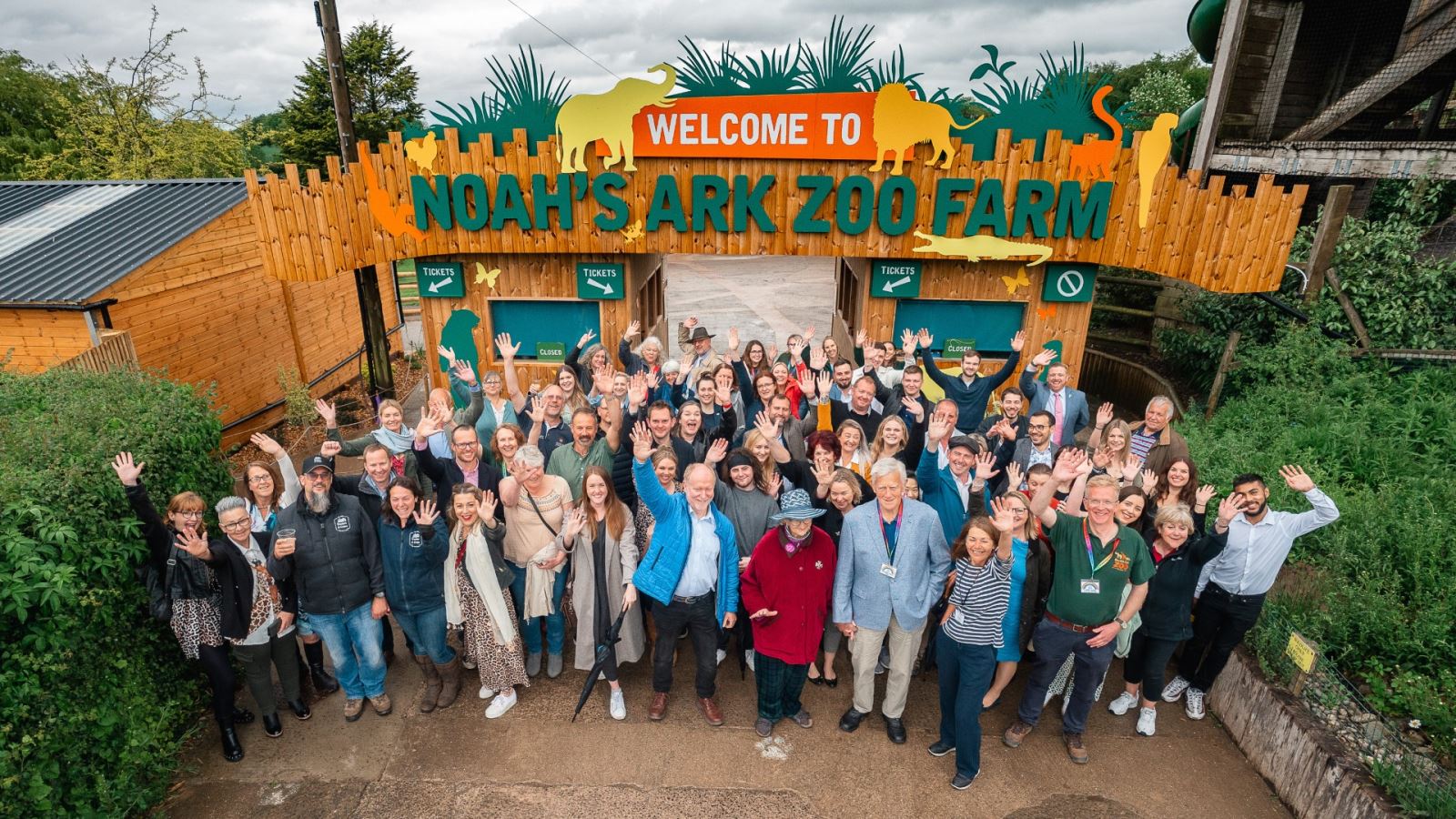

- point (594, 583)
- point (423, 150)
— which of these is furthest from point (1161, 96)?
point (594, 583)

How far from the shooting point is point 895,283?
8602 millimetres

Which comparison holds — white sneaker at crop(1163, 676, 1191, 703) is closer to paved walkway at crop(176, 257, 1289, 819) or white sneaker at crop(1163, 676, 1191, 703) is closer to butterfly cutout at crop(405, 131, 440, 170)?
paved walkway at crop(176, 257, 1289, 819)

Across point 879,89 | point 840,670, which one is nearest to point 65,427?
point 840,670

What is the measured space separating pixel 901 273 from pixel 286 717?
24.3 ft

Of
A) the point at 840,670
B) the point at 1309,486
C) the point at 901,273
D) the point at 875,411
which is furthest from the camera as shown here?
the point at 901,273

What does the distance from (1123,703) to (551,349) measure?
7.10 meters

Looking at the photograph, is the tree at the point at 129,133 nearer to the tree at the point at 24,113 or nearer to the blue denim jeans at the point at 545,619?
the tree at the point at 24,113

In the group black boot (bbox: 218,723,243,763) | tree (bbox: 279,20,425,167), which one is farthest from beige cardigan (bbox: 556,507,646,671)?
tree (bbox: 279,20,425,167)

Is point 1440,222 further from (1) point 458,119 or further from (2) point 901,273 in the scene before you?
(1) point 458,119

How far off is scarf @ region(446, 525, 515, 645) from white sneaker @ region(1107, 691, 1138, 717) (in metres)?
4.11

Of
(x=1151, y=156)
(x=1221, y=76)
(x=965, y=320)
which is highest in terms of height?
(x=1221, y=76)

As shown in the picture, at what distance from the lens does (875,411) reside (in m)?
5.93

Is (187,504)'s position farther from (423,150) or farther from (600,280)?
(600,280)

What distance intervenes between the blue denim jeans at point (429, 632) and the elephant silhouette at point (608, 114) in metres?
5.18
